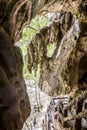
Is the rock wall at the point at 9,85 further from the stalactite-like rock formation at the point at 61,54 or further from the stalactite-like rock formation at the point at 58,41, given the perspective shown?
the stalactite-like rock formation at the point at 61,54

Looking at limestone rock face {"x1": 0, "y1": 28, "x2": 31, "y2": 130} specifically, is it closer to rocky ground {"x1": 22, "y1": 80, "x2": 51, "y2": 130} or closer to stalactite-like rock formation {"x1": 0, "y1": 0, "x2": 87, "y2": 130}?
stalactite-like rock formation {"x1": 0, "y1": 0, "x2": 87, "y2": 130}

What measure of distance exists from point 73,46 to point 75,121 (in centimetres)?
406

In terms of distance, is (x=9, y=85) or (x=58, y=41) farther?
(x=58, y=41)

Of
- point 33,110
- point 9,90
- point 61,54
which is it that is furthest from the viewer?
point 33,110

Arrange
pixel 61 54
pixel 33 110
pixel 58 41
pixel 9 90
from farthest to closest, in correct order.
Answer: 1. pixel 33 110
2. pixel 58 41
3. pixel 61 54
4. pixel 9 90

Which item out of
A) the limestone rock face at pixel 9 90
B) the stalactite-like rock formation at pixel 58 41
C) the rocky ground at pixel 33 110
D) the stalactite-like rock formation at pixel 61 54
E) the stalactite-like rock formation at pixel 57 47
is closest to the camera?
the limestone rock face at pixel 9 90

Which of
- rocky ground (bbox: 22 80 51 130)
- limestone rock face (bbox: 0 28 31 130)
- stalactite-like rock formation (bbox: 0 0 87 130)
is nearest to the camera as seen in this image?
limestone rock face (bbox: 0 28 31 130)

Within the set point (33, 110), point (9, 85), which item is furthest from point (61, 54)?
point (9, 85)

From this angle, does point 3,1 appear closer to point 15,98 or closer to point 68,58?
point 15,98

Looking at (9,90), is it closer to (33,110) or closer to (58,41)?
(58,41)

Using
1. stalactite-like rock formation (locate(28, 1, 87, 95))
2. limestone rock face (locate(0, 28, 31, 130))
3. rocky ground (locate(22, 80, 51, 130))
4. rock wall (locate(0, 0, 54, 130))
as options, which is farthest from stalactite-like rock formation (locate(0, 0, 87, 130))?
rocky ground (locate(22, 80, 51, 130))

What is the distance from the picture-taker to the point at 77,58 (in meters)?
9.43

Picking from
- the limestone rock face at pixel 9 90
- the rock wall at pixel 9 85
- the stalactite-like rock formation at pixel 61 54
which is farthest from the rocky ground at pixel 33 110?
the limestone rock face at pixel 9 90

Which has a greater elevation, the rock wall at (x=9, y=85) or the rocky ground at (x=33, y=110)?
the rock wall at (x=9, y=85)
